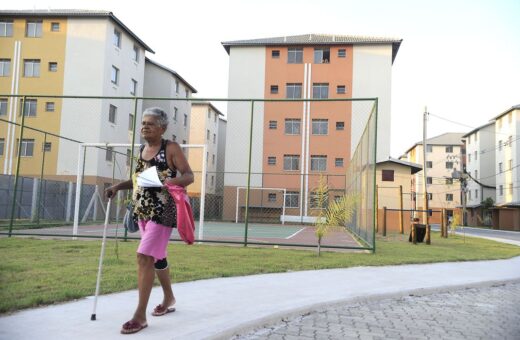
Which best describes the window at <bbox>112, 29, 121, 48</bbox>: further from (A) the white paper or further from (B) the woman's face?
(A) the white paper

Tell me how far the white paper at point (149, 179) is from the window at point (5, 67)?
1333 inches

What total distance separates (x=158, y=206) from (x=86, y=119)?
28.8 meters

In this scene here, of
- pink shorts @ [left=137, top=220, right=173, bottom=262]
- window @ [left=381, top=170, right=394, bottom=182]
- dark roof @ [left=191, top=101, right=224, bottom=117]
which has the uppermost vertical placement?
dark roof @ [left=191, top=101, right=224, bottom=117]

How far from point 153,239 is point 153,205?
282mm

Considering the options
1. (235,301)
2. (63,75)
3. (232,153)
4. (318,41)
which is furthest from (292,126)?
(235,301)

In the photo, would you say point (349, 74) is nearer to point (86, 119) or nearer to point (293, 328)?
point (86, 119)

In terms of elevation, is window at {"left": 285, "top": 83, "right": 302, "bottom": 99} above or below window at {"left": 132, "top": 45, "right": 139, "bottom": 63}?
below

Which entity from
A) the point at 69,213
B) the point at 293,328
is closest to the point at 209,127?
the point at 69,213

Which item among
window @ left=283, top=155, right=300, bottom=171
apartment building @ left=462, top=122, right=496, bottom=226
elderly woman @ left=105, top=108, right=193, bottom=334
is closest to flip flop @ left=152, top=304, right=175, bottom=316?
elderly woman @ left=105, top=108, right=193, bottom=334

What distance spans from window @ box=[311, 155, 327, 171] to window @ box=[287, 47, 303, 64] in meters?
8.26

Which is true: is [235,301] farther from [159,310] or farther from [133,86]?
[133,86]

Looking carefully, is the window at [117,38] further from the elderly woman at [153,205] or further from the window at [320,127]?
the elderly woman at [153,205]

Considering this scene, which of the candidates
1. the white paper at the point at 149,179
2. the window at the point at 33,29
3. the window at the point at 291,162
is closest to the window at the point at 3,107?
the window at the point at 33,29

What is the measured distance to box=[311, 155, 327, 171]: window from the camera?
35.4 m
